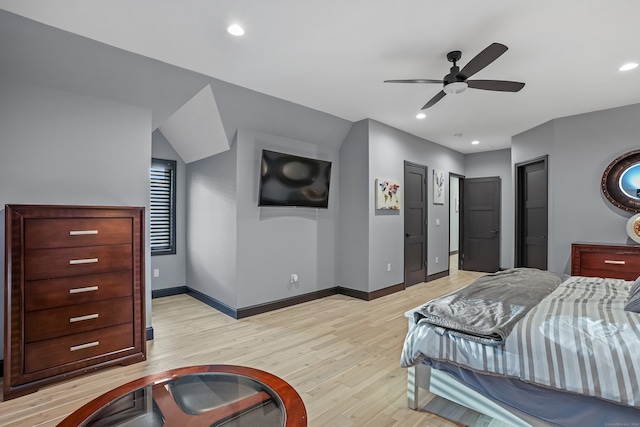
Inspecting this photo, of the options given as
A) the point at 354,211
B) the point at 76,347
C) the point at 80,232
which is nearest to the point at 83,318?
the point at 76,347

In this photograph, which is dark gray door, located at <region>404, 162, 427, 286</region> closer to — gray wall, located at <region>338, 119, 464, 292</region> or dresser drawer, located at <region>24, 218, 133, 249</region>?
gray wall, located at <region>338, 119, 464, 292</region>

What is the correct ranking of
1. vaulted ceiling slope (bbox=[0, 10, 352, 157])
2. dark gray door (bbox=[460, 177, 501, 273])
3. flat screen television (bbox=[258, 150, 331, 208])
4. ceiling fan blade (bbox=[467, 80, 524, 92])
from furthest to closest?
dark gray door (bbox=[460, 177, 501, 273])
flat screen television (bbox=[258, 150, 331, 208])
ceiling fan blade (bbox=[467, 80, 524, 92])
vaulted ceiling slope (bbox=[0, 10, 352, 157])

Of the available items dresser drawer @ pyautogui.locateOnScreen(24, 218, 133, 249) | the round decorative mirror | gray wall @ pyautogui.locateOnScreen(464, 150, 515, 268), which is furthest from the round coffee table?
gray wall @ pyautogui.locateOnScreen(464, 150, 515, 268)

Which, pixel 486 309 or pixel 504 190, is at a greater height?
pixel 504 190

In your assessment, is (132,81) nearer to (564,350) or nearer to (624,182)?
(564,350)

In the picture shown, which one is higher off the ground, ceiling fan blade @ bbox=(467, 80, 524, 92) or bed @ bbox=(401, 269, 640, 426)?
ceiling fan blade @ bbox=(467, 80, 524, 92)

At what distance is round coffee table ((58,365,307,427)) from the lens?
1364mm

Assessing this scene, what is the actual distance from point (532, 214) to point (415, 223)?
1.88m

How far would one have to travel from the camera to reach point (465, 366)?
73.2 inches

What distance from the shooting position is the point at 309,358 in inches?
114

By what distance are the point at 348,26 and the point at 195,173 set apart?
337 centimetres

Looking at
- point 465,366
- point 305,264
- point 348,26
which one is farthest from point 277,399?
point 305,264

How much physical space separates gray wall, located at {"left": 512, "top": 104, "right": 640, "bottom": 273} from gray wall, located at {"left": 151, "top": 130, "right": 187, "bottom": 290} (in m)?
5.59

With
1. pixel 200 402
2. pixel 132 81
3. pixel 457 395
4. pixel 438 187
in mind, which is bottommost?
pixel 457 395
